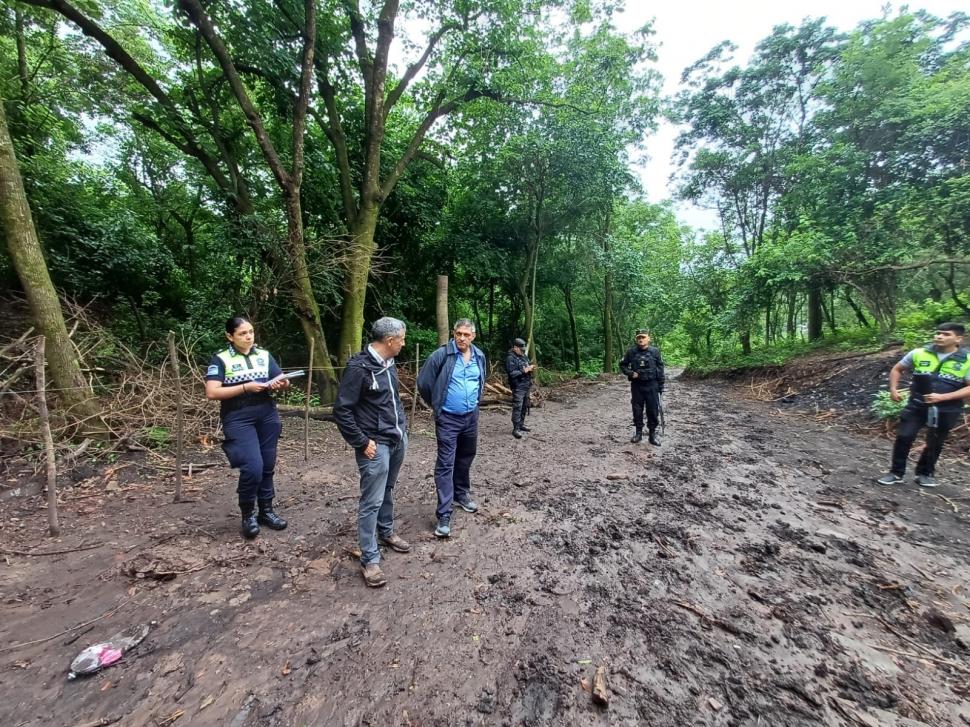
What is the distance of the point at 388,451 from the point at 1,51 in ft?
43.0

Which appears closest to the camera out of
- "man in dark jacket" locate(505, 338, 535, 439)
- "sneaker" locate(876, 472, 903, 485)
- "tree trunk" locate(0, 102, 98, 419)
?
"tree trunk" locate(0, 102, 98, 419)

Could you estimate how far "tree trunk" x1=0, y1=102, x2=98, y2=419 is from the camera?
4.32 metres

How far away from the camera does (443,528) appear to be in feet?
11.2

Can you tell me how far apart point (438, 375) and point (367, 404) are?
0.80m

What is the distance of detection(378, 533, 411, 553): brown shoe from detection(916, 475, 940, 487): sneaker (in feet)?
18.2

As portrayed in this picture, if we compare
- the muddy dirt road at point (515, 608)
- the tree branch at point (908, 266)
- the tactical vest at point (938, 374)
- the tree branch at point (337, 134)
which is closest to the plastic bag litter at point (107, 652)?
the muddy dirt road at point (515, 608)

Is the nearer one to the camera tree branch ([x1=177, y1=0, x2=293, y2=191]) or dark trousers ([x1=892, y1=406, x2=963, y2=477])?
dark trousers ([x1=892, y1=406, x2=963, y2=477])

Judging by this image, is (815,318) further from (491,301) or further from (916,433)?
(916,433)

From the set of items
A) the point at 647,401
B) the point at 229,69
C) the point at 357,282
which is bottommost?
the point at 647,401

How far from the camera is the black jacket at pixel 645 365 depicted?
5.89m

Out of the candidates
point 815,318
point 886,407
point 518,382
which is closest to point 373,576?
point 518,382

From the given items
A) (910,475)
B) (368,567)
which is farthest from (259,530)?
(910,475)

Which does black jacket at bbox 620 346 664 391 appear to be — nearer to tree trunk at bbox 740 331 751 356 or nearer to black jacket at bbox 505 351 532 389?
black jacket at bbox 505 351 532 389

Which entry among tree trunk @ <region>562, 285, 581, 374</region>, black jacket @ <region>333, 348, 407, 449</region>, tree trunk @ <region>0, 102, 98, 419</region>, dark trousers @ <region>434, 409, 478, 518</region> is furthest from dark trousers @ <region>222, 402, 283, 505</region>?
tree trunk @ <region>562, 285, 581, 374</region>
